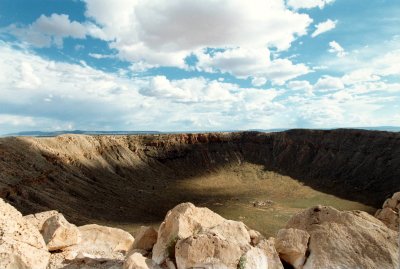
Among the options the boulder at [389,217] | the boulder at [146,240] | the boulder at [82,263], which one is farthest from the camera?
the boulder at [389,217]

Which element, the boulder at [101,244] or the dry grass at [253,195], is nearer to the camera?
the boulder at [101,244]

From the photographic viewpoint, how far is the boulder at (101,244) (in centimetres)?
2155

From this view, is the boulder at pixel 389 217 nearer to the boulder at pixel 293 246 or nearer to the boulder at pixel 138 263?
the boulder at pixel 293 246

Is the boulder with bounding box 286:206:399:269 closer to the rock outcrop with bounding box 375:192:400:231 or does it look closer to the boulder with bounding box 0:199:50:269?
the rock outcrop with bounding box 375:192:400:231

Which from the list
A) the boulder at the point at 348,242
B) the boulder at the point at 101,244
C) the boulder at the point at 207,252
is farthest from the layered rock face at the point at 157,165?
the boulder at the point at 348,242

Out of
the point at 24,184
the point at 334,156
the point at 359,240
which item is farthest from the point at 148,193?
the point at 359,240

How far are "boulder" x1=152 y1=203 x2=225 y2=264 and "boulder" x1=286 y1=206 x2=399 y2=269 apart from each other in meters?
4.74

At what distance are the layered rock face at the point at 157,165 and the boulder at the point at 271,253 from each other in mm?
59478

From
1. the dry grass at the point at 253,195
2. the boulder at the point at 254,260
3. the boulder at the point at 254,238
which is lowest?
the dry grass at the point at 253,195

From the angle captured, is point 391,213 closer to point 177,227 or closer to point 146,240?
point 177,227

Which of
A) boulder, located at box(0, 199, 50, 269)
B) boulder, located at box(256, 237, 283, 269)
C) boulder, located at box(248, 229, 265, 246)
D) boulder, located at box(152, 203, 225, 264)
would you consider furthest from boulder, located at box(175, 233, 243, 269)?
boulder, located at box(0, 199, 50, 269)

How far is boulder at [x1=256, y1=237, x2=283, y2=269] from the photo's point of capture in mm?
15836

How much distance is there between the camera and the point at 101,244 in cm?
2520

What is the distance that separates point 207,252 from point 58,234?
9.65 metres
